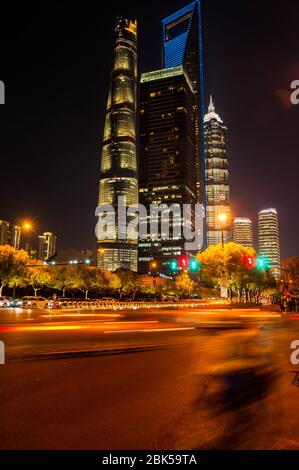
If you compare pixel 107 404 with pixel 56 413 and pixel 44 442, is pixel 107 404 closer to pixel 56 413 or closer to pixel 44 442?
pixel 56 413

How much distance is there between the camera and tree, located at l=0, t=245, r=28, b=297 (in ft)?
207

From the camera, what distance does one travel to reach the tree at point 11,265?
63125 mm

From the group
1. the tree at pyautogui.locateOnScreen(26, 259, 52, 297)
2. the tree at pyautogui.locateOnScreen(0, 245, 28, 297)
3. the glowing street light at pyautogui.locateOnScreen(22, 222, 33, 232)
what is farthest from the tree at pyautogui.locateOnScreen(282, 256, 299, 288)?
the glowing street light at pyautogui.locateOnScreen(22, 222, 33, 232)

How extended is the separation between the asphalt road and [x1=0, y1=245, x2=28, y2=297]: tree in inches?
2100

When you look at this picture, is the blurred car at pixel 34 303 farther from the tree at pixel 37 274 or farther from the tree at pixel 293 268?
the tree at pixel 293 268

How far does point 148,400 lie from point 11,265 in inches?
2389

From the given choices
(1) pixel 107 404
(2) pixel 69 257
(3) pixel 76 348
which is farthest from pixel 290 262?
(1) pixel 107 404

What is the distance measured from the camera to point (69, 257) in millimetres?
109500

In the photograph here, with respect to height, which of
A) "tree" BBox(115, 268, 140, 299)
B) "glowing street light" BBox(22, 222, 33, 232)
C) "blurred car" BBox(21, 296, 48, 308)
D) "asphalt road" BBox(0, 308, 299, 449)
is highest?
"glowing street light" BBox(22, 222, 33, 232)

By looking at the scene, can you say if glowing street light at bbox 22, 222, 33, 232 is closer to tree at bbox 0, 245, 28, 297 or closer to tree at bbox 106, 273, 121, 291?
tree at bbox 0, 245, 28, 297

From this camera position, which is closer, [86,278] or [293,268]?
[293,268]

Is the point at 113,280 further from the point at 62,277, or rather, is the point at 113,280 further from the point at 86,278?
the point at 62,277

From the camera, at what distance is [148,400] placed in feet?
22.8

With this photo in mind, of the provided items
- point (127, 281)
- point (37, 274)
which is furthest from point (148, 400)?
point (127, 281)
